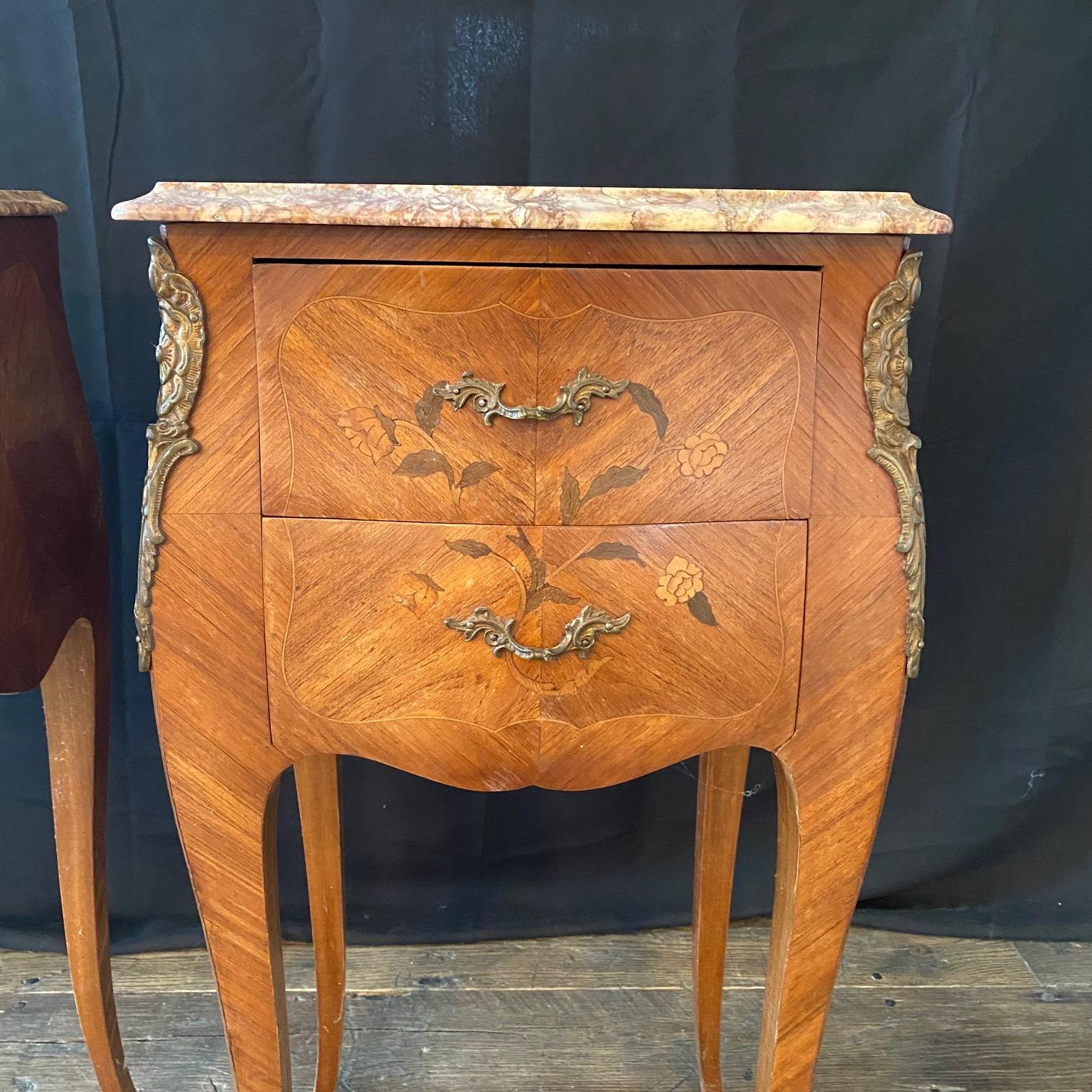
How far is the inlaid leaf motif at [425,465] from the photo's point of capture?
69 centimetres

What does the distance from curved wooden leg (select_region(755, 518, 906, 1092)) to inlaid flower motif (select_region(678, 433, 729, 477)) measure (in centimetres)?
9

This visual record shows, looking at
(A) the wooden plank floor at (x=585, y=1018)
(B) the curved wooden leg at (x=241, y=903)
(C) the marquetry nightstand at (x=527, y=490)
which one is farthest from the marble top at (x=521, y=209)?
(A) the wooden plank floor at (x=585, y=1018)

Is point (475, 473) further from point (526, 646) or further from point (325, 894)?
point (325, 894)

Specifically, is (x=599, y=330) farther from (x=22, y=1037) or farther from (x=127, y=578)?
(x=22, y=1037)

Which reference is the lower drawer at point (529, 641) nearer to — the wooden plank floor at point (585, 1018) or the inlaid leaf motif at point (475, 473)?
the inlaid leaf motif at point (475, 473)

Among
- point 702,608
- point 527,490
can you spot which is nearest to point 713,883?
point 702,608

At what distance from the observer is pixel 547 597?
0.71 m

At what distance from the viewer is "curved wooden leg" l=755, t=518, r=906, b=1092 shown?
28.6 inches

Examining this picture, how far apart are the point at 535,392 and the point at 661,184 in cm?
65

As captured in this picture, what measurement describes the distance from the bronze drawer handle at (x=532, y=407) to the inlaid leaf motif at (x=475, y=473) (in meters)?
0.03

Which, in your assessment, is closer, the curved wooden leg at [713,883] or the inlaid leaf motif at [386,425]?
the inlaid leaf motif at [386,425]

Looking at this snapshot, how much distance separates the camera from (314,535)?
707mm

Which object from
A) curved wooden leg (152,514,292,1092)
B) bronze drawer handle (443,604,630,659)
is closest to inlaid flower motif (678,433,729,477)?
bronze drawer handle (443,604,630,659)

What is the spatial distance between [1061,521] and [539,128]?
2.79ft
